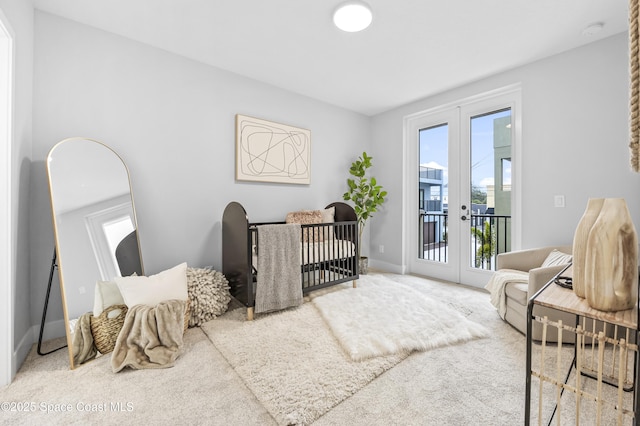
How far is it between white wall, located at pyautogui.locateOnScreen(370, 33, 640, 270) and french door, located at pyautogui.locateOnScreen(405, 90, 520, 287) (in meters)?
0.17

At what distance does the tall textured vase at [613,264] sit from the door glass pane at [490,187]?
7.72ft

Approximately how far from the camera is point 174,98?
2.59 metres

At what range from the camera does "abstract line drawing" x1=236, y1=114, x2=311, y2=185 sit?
300cm

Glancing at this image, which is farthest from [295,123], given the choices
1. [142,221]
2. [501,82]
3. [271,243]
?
[501,82]

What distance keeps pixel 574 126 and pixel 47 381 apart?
165 inches

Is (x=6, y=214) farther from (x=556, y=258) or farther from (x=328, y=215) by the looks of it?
(x=556, y=258)

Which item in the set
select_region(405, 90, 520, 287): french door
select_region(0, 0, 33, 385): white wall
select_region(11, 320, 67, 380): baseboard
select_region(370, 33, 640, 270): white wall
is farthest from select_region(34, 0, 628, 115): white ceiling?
select_region(11, 320, 67, 380): baseboard

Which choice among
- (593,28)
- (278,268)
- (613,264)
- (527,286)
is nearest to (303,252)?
(278,268)

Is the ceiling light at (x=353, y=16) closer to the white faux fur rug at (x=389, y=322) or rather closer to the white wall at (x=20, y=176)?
the white wall at (x=20, y=176)

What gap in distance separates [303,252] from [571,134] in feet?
8.61

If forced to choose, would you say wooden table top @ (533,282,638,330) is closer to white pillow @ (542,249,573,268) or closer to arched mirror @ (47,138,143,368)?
white pillow @ (542,249,573,268)

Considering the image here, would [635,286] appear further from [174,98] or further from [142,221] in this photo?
[174,98]

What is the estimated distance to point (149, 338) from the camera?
1744mm

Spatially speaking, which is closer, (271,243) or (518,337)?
(518,337)
